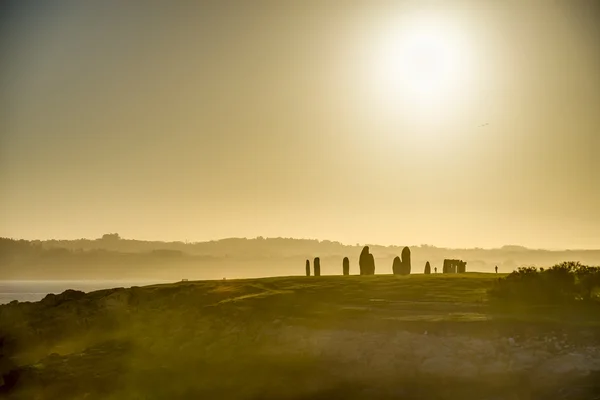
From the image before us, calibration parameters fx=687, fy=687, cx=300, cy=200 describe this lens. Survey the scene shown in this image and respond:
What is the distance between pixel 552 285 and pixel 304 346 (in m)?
22.5

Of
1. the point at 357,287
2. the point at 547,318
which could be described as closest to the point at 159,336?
the point at 357,287

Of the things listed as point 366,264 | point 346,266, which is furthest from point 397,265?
point 346,266

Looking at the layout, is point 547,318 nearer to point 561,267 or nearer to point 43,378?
point 561,267

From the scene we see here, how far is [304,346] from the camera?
4881 cm

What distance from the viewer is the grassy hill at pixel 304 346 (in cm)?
4309

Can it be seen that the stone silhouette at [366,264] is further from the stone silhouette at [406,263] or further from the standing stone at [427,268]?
the standing stone at [427,268]

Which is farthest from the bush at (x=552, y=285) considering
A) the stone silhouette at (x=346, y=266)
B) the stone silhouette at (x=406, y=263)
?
the stone silhouette at (x=346, y=266)

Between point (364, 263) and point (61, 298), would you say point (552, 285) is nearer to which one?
point (364, 263)

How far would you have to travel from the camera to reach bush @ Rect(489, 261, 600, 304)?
56062mm

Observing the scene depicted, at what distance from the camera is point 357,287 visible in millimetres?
67438

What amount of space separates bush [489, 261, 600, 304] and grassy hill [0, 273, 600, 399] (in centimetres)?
228

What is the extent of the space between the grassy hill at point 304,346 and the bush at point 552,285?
89.9 inches

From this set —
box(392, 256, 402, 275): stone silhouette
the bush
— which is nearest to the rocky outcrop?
box(392, 256, 402, 275): stone silhouette

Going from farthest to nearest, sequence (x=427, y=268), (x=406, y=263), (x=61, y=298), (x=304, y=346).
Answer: (x=427, y=268) < (x=406, y=263) < (x=61, y=298) < (x=304, y=346)
